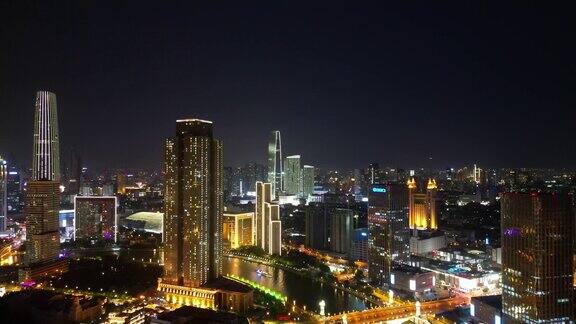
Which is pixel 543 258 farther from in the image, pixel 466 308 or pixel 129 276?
pixel 129 276

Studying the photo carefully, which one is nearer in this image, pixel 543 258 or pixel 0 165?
pixel 543 258

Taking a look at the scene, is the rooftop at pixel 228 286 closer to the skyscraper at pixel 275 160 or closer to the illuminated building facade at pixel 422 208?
the illuminated building facade at pixel 422 208

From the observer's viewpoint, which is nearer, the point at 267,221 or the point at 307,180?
the point at 267,221

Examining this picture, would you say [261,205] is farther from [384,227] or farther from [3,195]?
[3,195]

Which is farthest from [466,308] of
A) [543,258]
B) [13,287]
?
[13,287]

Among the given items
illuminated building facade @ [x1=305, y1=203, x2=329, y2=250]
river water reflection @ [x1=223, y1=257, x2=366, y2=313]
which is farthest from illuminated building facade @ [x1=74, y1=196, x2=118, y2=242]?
illuminated building facade @ [x1=305, y1=203, x2=329, y2=250]

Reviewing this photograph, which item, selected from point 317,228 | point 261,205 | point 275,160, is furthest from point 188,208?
point 275,160

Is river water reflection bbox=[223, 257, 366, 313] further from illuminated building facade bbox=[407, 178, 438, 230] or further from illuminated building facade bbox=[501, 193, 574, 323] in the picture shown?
illuminated building facade bbox=[407, 178, 438, 230]
